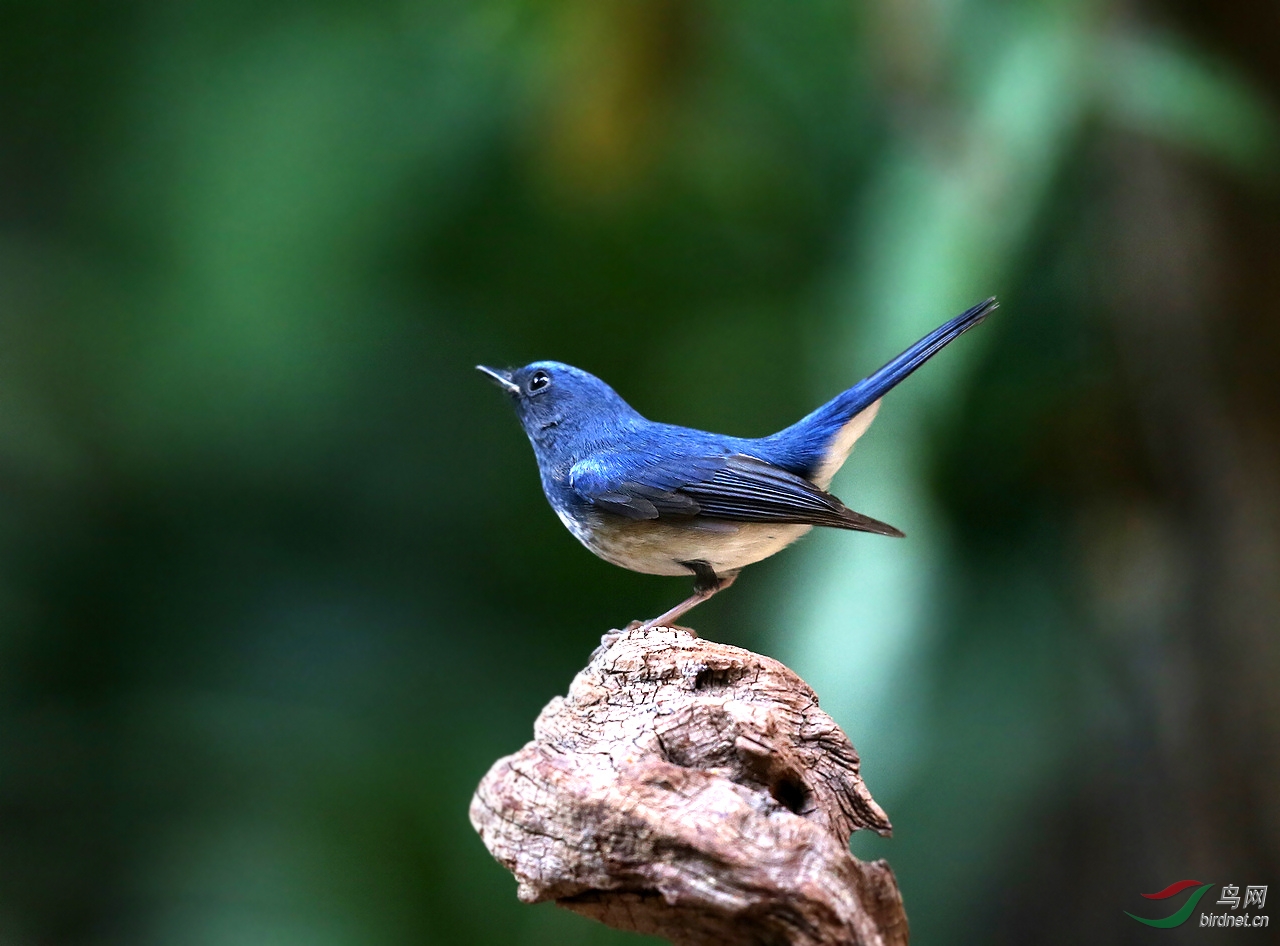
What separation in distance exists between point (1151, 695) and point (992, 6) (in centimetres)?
289

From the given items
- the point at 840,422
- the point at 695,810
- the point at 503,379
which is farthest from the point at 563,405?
the point at 695,810

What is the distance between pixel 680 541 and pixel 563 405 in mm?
777

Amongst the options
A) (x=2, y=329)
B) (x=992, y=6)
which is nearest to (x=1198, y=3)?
(x=992, y=6)

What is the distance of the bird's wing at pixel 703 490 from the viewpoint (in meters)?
3.62

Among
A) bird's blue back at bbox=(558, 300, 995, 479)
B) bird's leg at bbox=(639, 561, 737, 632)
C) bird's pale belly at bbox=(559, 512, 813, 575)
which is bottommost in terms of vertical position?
bird's leg at bbox=(639, 561, 737, 632)

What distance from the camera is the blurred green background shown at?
4.37 metres

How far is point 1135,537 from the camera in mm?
4895

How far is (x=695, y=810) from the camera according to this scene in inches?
82.6

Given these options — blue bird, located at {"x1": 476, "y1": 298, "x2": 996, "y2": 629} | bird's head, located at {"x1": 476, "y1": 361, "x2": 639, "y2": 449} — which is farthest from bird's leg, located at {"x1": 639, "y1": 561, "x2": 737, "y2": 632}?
bird's head, located at {"x1": 476, "y1": 361, "x2": 639, "y2": 449}

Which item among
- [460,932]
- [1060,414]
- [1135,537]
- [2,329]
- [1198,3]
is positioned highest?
[1198,3]

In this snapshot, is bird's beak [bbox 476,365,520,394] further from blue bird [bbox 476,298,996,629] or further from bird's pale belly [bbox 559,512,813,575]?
bird's pale belly [bbox 559,512,813,575]

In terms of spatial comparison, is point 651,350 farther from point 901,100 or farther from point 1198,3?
point 1198,3

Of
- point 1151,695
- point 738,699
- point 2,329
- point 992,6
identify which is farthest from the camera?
point 2,329

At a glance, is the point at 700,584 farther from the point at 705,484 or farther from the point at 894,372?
the point at 894,372
